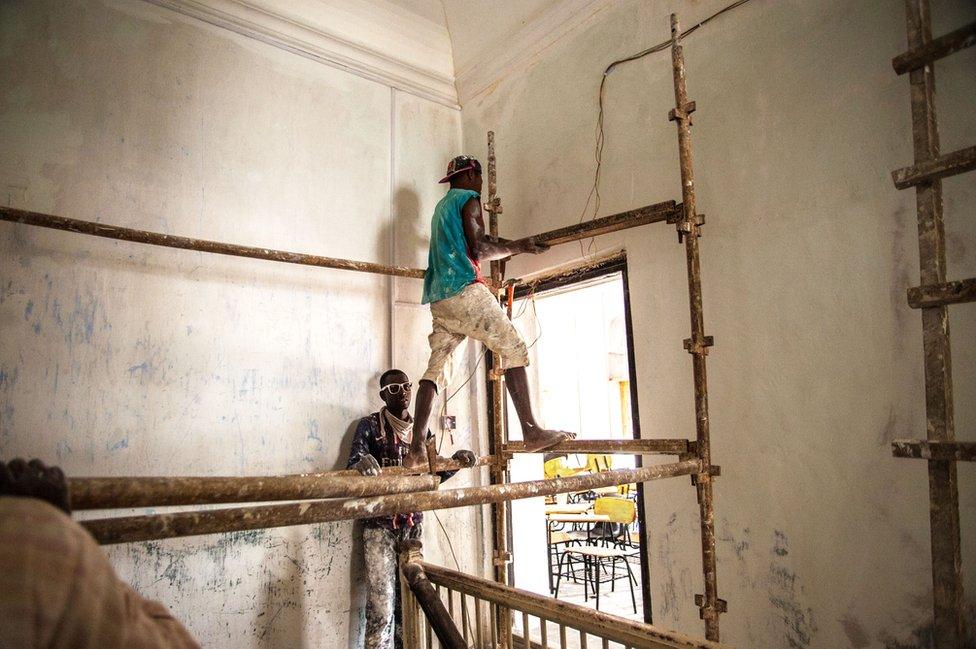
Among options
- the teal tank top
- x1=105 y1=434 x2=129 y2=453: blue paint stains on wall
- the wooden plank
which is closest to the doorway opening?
the teal tank top

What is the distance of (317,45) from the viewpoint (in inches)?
168

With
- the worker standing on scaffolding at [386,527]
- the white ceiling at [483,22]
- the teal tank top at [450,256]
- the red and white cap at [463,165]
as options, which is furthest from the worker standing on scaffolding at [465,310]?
the white ceiling at [483,22]

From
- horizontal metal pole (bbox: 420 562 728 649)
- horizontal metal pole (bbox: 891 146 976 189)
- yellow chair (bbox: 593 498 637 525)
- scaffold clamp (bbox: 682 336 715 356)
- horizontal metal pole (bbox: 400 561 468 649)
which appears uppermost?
horizontal metal pole (bbox: 891 146 976 189)

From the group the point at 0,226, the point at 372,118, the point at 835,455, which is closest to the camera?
the point at 835,455

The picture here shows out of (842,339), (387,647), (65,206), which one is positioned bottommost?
(387,647)

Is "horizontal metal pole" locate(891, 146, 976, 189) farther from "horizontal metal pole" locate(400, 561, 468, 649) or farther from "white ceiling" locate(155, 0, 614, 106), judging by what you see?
"white ceiling" locate(155, 0, 614, 106)

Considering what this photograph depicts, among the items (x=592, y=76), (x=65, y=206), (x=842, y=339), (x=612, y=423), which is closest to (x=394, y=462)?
(x=65, y=206)

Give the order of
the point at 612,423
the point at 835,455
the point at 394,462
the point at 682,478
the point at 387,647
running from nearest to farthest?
the point at 835,455, the point at 682,478, the point at 387,647, the point at 394,462, the point at 612,423

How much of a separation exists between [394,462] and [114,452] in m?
1.60

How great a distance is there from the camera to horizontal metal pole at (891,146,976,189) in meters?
1.79

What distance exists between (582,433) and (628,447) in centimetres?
841

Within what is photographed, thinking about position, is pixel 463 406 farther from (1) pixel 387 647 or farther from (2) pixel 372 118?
(2) pixel 372 118

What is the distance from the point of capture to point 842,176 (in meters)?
2.75

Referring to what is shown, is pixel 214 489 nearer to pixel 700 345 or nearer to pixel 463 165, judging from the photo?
pixel 700 345
